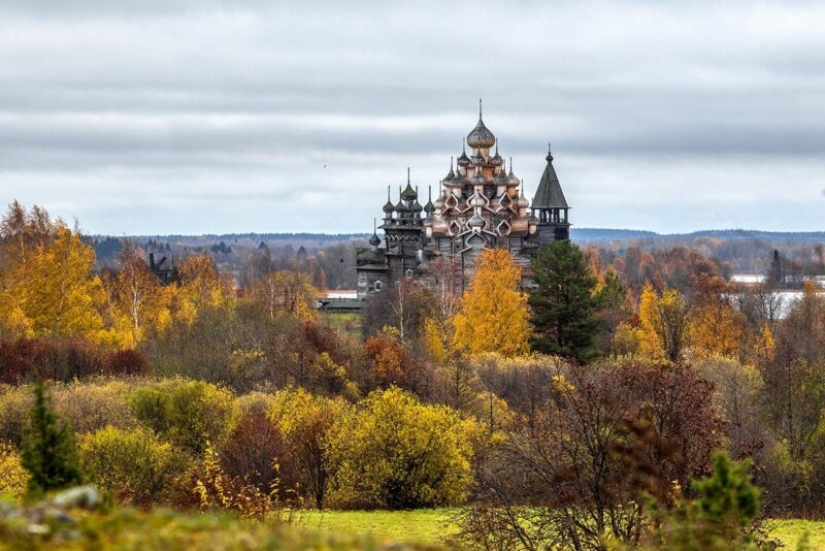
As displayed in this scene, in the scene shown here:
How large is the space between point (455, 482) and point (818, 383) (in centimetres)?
1326

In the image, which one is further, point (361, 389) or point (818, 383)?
point (361, 389)

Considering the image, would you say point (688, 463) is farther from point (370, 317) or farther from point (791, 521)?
point (370, 317)

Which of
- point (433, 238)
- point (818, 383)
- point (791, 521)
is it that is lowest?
point (791, 521)

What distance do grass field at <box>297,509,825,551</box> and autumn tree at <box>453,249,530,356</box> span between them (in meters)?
21.9

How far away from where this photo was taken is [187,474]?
3225 centimetres

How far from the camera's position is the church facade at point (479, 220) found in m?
75.0

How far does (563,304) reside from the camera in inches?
2213

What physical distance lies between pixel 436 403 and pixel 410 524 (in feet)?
33.9

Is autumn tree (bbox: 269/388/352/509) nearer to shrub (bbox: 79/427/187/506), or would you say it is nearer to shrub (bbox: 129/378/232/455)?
shrub (bbox: 129/378/232/455)

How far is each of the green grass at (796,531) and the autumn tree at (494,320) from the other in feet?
75.3

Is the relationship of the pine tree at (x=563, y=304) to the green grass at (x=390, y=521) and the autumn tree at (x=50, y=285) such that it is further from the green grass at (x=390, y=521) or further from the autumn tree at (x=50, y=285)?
the green grass at (x=390, y=521)

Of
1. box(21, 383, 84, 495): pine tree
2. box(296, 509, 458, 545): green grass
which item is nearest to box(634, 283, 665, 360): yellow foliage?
box(296, 509, 458, 545): green grass

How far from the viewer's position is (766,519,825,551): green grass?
28.7 metres

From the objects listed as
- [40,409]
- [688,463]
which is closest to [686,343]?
[688,463]
